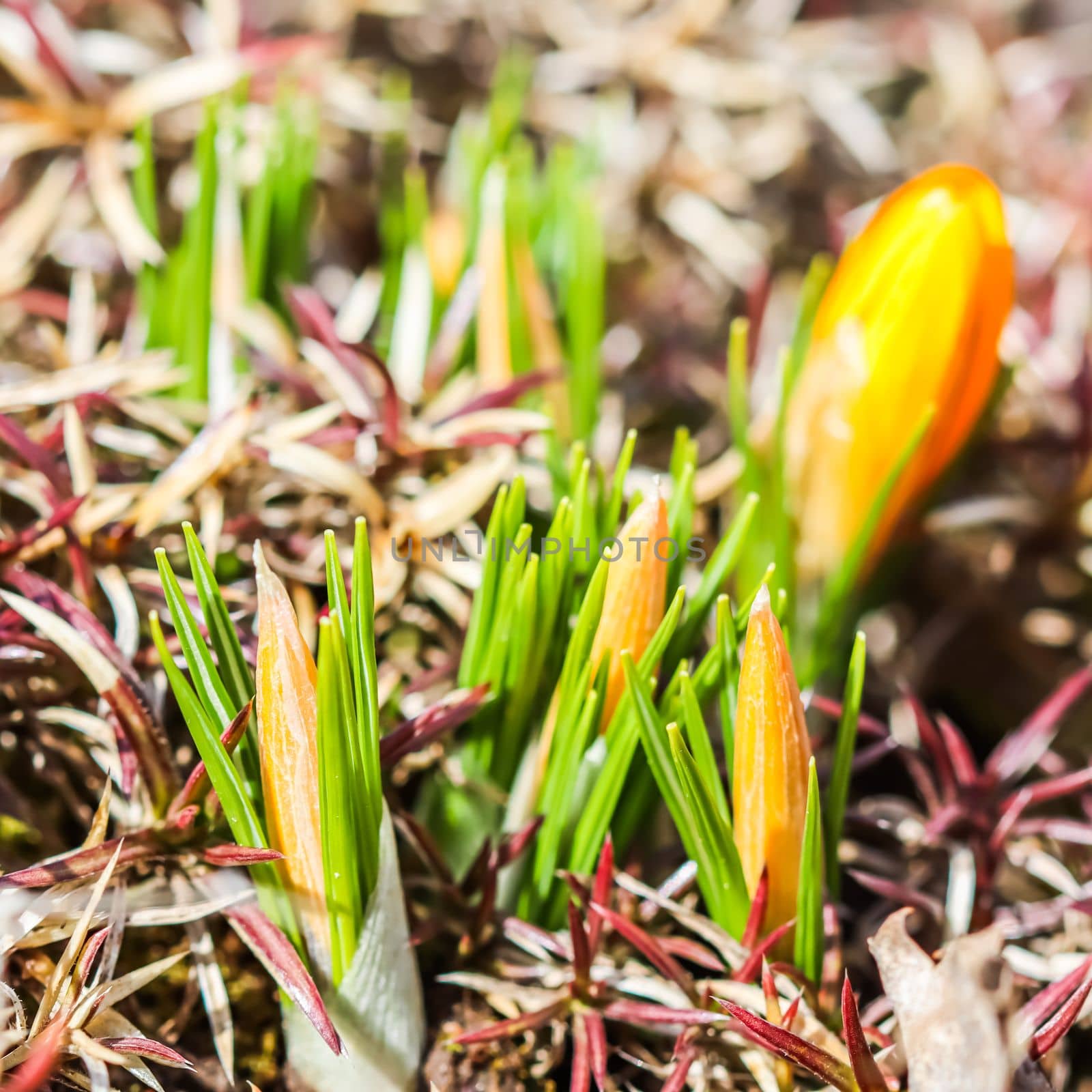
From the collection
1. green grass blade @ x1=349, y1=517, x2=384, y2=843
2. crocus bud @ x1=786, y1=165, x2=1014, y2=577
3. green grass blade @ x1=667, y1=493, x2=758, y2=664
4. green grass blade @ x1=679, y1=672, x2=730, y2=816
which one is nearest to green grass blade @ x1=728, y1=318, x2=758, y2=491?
crocus bud @ x1=786, y1=165, x2=1014, y2=577

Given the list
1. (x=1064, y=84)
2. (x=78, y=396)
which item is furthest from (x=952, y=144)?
(x=78, y=396)

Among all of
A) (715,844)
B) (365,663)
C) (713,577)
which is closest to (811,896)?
(715,844)

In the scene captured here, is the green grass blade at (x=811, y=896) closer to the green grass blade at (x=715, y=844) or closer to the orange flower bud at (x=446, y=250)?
the green grass blade at (x=715, y=844)

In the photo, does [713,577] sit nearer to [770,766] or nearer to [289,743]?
[770,766]

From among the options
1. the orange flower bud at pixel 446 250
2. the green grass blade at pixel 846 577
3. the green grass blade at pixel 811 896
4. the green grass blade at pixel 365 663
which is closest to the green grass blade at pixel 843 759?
the green grass blade at pixel 811 896

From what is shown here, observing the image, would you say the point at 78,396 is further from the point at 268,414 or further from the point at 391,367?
the point at 391,367

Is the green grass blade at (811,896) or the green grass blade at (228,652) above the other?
the green grass blade at (228,652)
